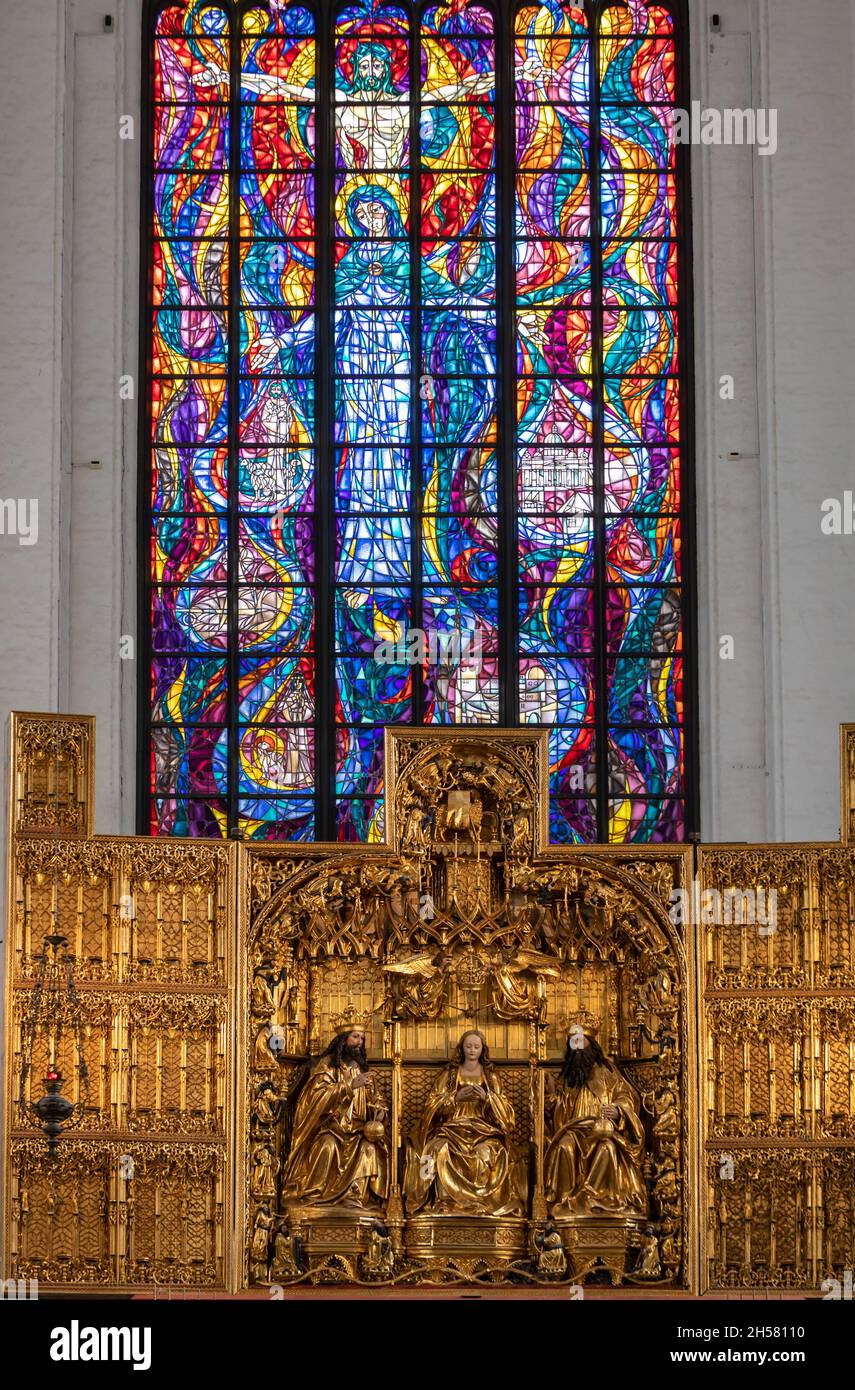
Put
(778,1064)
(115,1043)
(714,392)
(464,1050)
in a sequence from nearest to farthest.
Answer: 1. (115,1043)
2. (778,1064)
3. (464,1050)
4. (714,392)

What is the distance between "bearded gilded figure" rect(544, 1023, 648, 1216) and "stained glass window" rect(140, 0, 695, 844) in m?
3.05

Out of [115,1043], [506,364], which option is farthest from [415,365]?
[115,1043]

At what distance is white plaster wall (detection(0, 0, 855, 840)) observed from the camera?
15562 mm

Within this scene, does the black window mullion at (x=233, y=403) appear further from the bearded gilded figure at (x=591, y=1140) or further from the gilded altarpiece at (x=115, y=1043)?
the bearded gilded figure at (x=591, y=1140)

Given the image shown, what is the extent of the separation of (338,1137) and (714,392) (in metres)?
6.25

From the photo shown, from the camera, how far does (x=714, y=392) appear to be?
16.2 meters

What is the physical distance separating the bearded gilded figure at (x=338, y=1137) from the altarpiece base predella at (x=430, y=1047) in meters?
0.01

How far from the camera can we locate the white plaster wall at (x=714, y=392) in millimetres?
15562

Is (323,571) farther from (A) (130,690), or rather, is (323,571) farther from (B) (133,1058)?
(B) (133,1058)

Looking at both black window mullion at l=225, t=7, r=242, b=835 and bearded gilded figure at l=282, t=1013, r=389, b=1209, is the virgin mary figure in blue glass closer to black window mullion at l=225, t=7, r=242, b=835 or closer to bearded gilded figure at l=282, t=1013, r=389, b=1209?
black window mullion at l=225, t=7, r=242, b=835

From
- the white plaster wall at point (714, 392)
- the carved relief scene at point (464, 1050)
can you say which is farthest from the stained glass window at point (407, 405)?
the carved relief scene at point (464, 1050)

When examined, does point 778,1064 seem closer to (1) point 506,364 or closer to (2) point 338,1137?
(2) point 338,1137

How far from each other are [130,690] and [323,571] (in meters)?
1.62

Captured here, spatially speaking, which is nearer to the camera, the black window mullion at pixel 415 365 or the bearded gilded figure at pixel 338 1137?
the bearded gilded figure at pixel 338 1137
